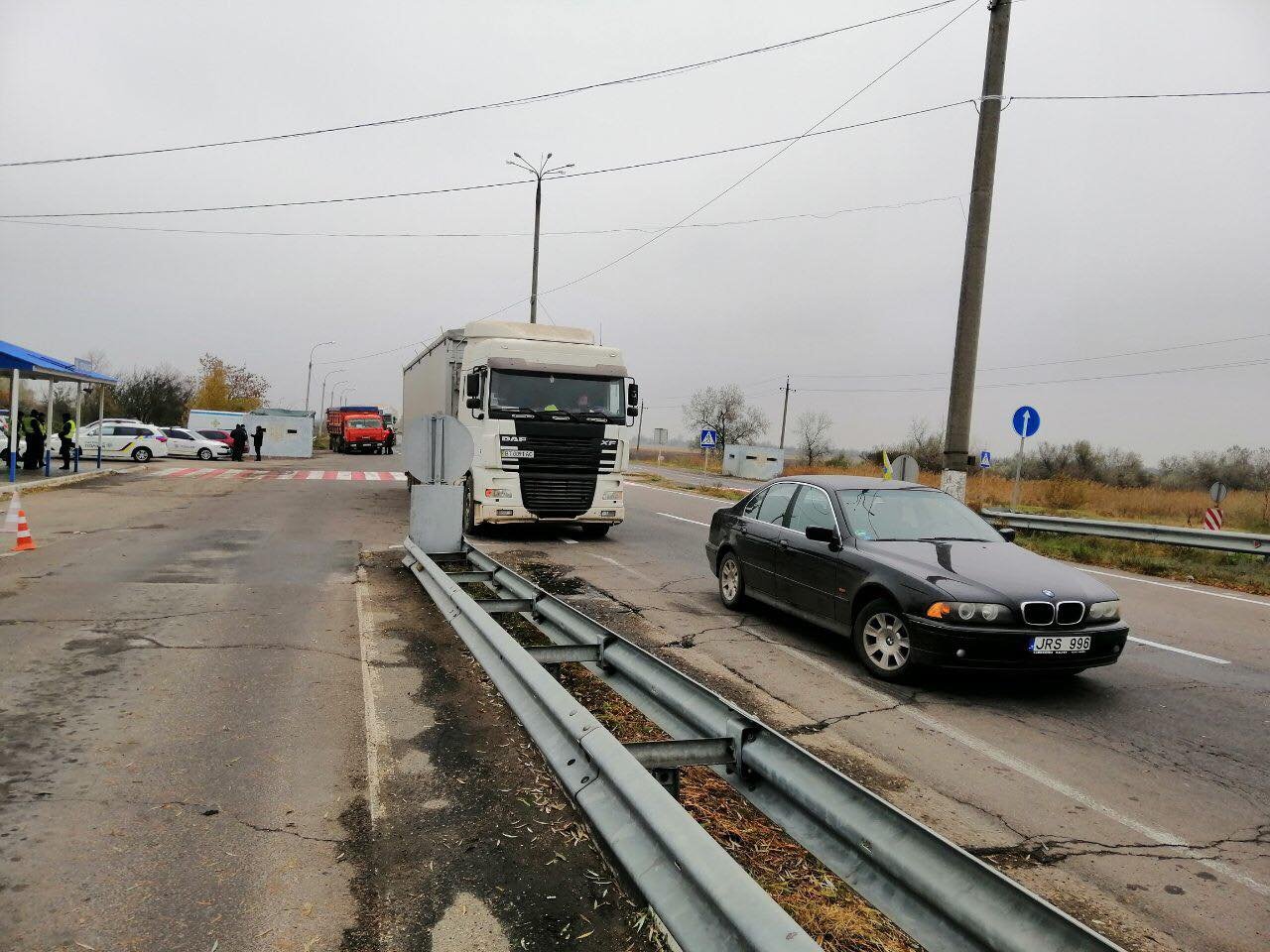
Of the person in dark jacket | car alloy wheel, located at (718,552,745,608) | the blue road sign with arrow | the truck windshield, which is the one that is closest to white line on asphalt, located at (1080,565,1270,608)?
the blue road sign with arrow

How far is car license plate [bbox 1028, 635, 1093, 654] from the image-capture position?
5875mm

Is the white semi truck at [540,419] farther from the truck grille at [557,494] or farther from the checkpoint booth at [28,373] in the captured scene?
the checkpoint booth at [28,373]

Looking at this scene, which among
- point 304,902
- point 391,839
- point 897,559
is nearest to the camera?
point 304,902

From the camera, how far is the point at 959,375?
11805 millimetres

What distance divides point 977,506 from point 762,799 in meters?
19.4

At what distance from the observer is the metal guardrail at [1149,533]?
45.2 ft

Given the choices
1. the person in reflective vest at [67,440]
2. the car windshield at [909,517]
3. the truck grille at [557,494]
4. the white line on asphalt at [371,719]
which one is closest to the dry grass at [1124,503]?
the truck grille at [557,494]

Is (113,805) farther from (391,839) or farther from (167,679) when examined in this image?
(167,679)

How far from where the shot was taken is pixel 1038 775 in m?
4.74

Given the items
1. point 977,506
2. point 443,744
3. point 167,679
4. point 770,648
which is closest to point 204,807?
point 443,744

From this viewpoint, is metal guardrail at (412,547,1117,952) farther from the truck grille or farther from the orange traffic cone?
the orange traffic cone

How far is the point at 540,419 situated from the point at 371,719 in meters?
8.83

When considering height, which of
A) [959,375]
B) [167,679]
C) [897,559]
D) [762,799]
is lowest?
[167,679]

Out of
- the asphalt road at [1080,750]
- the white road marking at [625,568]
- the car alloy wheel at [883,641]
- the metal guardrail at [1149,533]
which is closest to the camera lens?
the asphalt road at [1080,750]
